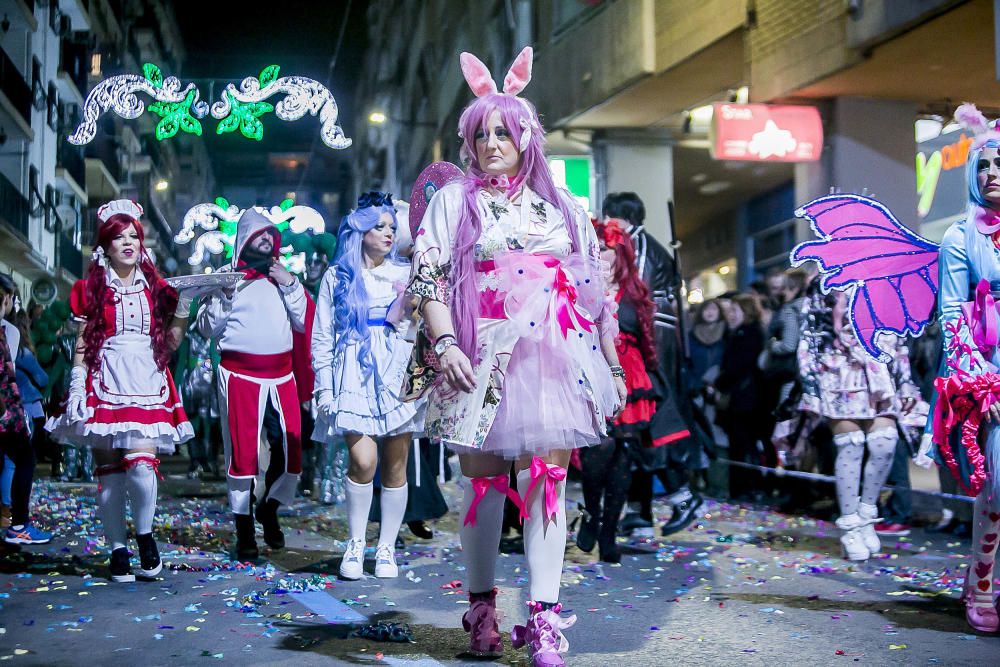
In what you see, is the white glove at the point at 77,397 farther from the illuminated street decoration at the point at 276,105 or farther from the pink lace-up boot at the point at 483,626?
the illuminated street decoration at the point at 276,105

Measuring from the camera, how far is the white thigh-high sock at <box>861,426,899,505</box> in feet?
25.1

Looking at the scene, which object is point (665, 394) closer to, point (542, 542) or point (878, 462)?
point (878, 462)

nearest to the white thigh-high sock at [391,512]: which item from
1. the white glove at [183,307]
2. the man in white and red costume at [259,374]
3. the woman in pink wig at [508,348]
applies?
the man in white and red costume at [259,374]

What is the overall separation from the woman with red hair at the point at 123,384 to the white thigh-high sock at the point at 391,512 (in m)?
1.12

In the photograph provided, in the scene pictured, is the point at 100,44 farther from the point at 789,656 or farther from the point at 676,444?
the point at 789,656

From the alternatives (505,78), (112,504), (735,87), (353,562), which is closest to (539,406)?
(505,78)

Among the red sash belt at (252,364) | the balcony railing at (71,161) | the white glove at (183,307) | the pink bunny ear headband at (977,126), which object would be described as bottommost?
the red sash belt at (252,364)

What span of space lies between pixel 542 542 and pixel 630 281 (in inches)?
121

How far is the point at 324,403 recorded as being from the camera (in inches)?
274

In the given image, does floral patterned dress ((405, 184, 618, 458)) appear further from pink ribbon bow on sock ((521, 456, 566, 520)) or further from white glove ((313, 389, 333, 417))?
white glove ((313, 389, 333, 417))

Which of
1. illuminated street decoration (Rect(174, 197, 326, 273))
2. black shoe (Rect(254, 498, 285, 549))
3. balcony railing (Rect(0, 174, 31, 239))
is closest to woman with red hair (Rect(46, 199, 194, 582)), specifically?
black shoe (Rect(254, 498, 285, 549))

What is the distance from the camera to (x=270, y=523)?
7.64m

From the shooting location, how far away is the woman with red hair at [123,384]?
6.43 m

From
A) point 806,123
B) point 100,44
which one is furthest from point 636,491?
point 100,44
